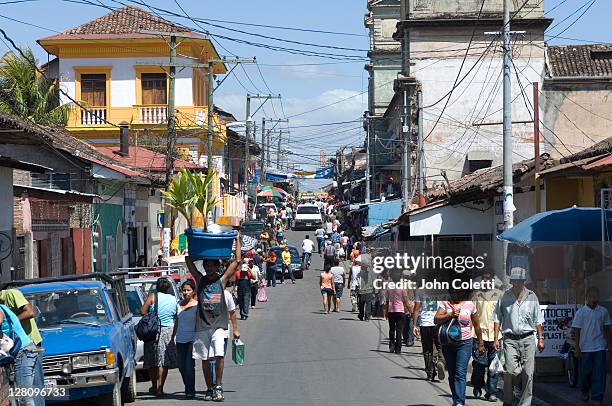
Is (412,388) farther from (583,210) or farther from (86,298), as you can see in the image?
(86,298)

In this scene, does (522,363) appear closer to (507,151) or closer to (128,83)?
(507,151)

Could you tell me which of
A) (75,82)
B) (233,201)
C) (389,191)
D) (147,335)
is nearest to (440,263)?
(147,335)

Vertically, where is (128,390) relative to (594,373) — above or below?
below

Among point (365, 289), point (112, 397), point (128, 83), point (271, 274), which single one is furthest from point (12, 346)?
point (128, 83)

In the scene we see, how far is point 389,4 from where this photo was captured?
7500 centimetres

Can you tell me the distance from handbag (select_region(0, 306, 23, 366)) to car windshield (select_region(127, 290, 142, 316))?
27.8 ft

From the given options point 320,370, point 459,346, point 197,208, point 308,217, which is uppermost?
point 197,208

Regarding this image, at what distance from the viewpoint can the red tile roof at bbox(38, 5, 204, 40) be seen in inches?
2029

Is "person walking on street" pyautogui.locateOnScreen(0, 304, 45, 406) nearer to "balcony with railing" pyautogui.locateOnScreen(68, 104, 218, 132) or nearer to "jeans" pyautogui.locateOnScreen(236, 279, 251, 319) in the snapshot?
"jeans" pyautogui.locateOnScreen(236, 279, 251, 319)

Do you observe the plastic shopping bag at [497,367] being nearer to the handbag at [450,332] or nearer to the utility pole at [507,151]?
the handbag at [450,332]

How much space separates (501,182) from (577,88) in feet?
80.2

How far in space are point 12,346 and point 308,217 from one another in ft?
254

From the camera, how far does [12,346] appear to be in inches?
383

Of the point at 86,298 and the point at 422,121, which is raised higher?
the point at 422,121
